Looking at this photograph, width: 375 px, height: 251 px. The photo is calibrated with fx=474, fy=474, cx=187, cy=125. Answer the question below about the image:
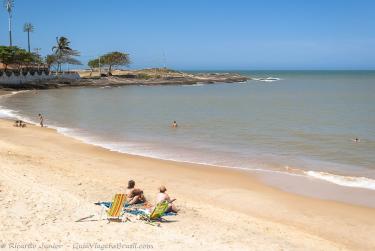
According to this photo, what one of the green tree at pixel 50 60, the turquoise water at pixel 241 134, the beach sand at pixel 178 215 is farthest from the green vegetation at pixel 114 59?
the beach sand at pixel 178 215

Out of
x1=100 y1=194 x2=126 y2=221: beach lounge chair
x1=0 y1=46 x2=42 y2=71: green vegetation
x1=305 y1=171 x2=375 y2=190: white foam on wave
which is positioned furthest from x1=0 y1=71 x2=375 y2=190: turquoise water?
x1=0 y1=46 x2=42 y2=71: green vegetation

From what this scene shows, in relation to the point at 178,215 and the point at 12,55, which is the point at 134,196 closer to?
the point at 178,215

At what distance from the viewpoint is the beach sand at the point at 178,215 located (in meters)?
9.10

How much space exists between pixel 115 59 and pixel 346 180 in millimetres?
88392

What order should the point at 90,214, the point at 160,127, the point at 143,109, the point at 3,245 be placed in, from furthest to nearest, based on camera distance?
the point at 143,109
the point at 160,127
the point at 90,214
the point at 3,245

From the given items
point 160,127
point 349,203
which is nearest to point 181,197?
point 349,203

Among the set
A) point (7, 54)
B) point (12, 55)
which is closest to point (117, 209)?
point (7, 54)

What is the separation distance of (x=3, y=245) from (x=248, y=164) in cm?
1156

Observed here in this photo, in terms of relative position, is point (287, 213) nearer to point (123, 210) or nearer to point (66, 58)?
point (123, 210)

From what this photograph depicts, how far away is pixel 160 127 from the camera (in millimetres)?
30469

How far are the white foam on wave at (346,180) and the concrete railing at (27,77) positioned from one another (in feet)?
201

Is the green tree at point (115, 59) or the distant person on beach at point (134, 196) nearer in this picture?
the distant person on beach at point (134, 196)

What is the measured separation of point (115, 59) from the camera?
100188 mm

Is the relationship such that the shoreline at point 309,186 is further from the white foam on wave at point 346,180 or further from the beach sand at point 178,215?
the beach sand at point 178,215
